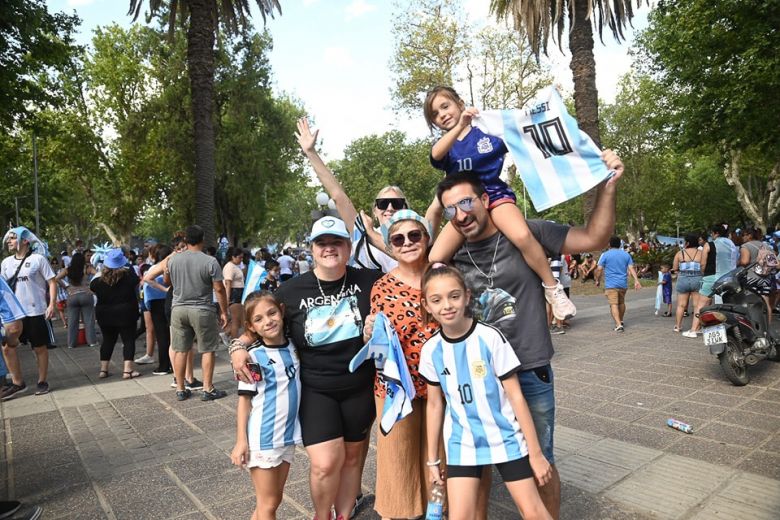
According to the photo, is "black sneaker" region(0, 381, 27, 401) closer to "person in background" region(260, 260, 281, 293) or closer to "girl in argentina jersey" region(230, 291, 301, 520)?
"person in background" region(260, 260, 281, 293)

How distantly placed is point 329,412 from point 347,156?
54.9m

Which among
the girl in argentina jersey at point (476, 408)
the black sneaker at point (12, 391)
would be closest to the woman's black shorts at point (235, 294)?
the black sneaker at point (12, 391)

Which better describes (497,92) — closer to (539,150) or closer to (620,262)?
(620,262)

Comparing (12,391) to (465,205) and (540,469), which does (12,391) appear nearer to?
(465,205)

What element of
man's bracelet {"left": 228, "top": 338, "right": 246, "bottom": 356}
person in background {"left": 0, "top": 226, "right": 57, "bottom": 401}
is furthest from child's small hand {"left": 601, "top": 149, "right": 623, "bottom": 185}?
person in background {"left": 0, "top": 226, "right": 57, "bottom": 401}

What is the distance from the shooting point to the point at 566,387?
242 inches

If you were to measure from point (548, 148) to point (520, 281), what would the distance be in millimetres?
666

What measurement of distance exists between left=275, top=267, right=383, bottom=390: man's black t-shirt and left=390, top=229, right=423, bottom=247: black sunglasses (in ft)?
1.35

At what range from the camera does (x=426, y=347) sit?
2.50 metres

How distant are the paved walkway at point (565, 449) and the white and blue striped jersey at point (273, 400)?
96 centimetres

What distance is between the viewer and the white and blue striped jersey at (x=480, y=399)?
7.59ft

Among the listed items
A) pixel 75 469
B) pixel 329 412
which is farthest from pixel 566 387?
pixel 75 469

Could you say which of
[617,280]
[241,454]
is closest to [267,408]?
[241,454]

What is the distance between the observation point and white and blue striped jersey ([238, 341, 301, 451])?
2697 millimetres
